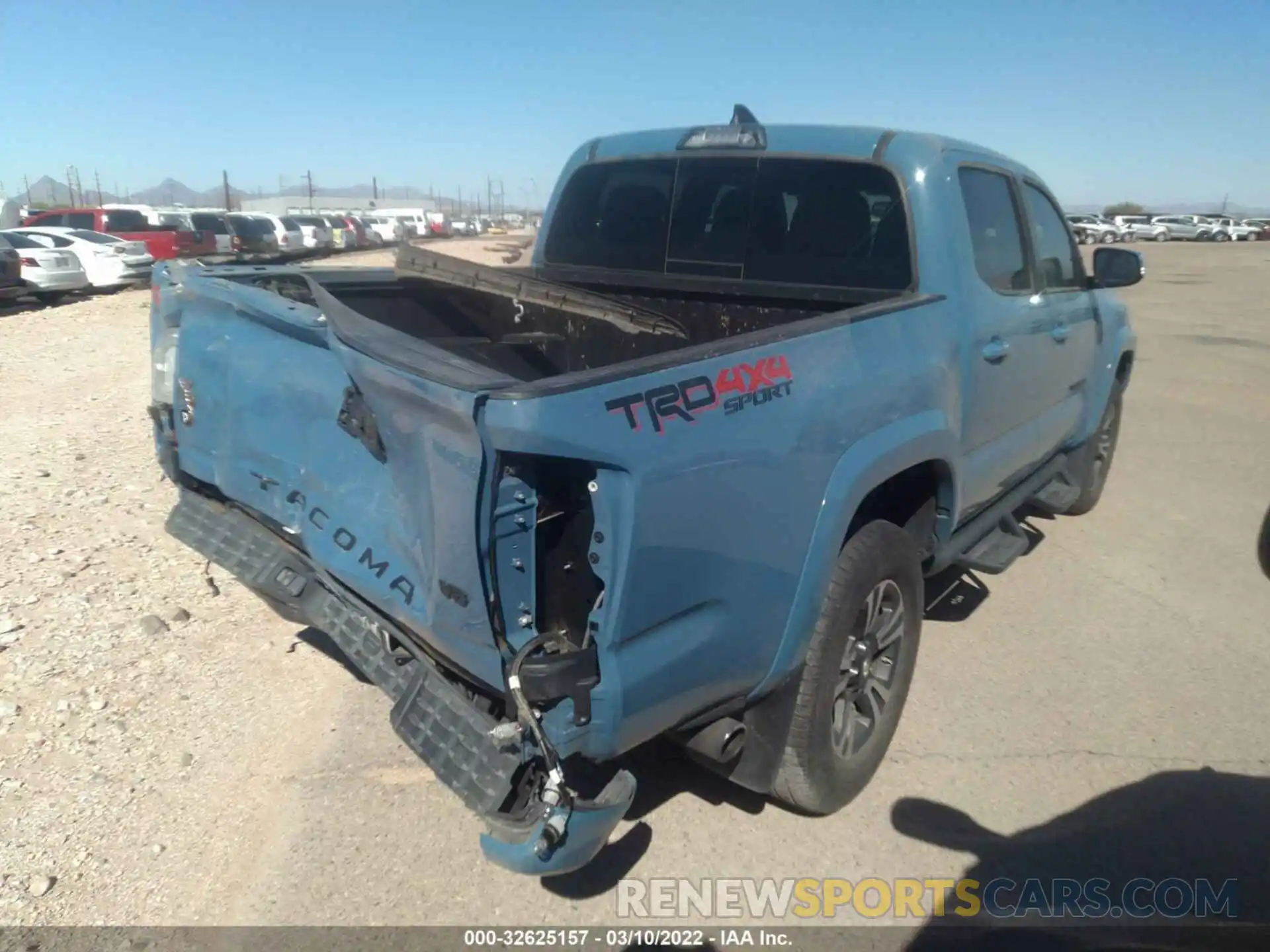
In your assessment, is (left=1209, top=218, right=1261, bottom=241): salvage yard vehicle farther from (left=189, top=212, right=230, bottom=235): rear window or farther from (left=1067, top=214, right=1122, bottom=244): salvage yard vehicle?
(left=189, top=212, right=230, bottom=235): rear window

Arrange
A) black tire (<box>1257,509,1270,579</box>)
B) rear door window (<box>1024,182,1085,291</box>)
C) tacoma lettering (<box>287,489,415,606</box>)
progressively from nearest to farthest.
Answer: black tire (<box>1257,509,1270,579</box>) < tacoma lettering (<box>287,489,415,606</box>) < rear door window (<box>1024,182,1085,291</box>)

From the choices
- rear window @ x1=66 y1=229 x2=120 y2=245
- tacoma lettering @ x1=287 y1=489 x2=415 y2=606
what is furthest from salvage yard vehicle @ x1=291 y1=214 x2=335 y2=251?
tacoma lettering @ x1=287 y1=489 x2=415 y2=606

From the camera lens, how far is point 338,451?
2809 millimetres

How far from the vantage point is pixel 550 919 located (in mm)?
2879

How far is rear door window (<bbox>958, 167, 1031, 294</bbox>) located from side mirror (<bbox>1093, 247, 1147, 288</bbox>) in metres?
0.87

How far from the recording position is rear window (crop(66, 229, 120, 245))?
19.4 m

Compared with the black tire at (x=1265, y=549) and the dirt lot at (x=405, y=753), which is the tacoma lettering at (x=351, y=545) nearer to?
the dirt lot at (x=405, y=753)

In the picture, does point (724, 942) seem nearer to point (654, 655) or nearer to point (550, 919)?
point (550, 919)

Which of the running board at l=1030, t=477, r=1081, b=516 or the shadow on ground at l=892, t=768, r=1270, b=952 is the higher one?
the running board at l=1030, t=477, r=1081, b=516

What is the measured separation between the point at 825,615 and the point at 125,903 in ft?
7.36

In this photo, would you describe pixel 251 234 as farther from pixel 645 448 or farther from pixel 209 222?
pixel 645 448

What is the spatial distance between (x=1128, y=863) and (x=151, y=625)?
13.3 ft

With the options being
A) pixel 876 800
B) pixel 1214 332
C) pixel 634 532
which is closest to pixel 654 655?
pixel 634 532

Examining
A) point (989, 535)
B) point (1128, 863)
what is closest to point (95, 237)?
point (989, 535)
